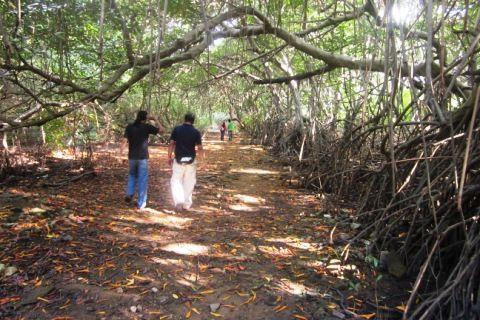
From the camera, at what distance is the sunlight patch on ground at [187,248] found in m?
3.48

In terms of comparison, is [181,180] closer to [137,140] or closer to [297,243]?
[137,140]

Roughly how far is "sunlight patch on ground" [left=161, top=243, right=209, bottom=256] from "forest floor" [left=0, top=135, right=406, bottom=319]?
19 mm

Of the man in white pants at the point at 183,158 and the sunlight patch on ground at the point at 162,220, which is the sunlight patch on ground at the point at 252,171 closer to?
the man in white pants at the point at 183,158

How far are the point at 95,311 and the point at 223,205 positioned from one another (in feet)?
10.1

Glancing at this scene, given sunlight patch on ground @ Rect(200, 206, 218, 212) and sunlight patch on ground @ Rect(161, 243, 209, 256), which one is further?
sunlight patch on ground @ Rect(200, 206, 218, 212)

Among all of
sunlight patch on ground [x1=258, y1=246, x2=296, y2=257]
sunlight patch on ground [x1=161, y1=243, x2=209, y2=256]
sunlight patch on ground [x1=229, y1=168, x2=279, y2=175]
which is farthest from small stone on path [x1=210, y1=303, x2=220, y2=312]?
sunlight patch on ground [x1=229, y1=168, x2=279, y2=175]

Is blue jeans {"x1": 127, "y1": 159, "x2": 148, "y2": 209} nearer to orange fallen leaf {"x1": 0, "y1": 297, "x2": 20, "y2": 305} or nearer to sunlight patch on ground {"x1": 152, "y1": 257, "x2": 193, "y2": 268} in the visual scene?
sunlight patch on ground {"x1": 152, "y1": 257, "x2": 193, "y2": 268}

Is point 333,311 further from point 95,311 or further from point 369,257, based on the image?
point 95,311

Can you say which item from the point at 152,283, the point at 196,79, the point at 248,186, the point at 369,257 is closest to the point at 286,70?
the point at 248,186

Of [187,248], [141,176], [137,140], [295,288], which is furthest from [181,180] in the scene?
[295,288]

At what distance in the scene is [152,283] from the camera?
9.39ft

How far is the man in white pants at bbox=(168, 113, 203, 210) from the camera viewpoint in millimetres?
4809

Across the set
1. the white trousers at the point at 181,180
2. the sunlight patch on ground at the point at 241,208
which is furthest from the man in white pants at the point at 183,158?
the sunlight patch on ground at the point at 241,208

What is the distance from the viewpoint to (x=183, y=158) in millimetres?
4820
